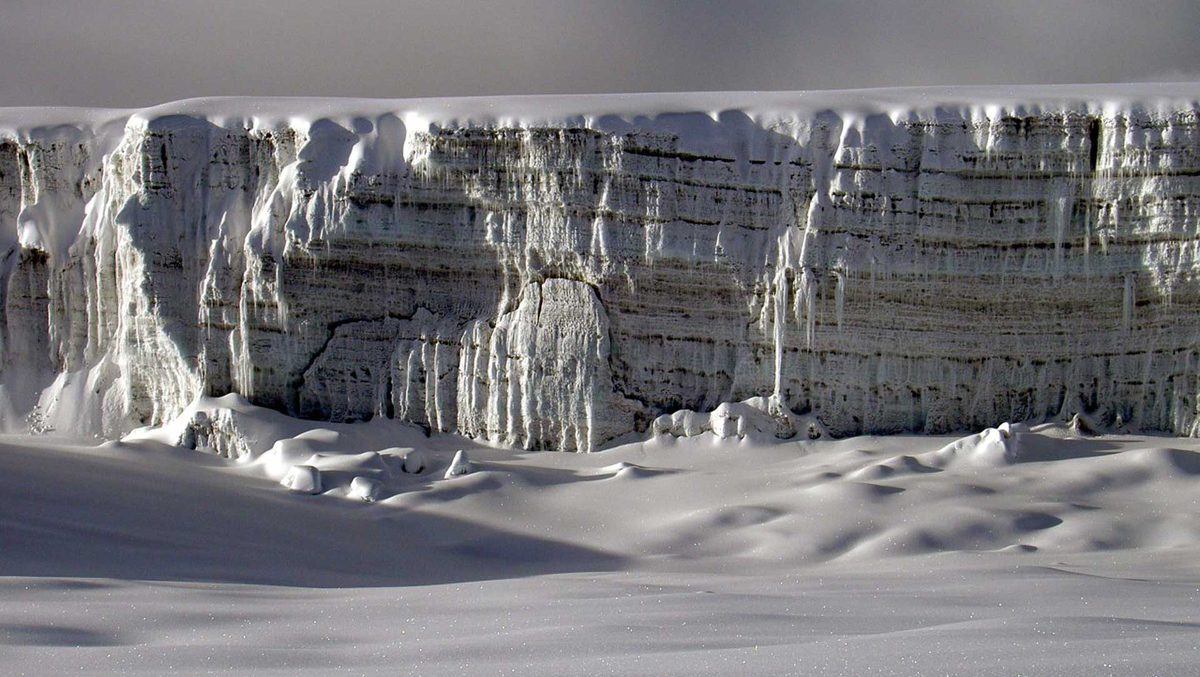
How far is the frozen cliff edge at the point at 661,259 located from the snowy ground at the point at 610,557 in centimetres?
66

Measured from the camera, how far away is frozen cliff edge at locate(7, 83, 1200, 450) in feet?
40.6

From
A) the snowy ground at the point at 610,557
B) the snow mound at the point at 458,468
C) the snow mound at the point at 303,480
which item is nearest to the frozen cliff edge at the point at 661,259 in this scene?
the snowy ground at the point at 610,557

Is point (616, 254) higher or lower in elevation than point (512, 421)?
higher

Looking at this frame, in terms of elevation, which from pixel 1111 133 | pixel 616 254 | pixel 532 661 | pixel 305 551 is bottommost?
pixel 305 551

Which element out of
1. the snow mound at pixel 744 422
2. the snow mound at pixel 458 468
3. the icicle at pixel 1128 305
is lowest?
the snow mound at pixel 458 468

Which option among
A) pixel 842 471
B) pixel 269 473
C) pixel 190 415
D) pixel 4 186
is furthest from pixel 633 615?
pixel 4 186

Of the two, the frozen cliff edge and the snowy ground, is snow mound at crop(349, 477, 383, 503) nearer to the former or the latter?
the snowy ground

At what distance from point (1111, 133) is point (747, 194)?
3939mm

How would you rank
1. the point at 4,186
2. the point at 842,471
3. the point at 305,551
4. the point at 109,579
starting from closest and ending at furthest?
the point at 109,579, the point at 305,551, the point at 842,471, the point at 4,186

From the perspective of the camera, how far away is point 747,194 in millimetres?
12656

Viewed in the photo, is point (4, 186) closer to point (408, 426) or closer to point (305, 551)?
point (408, 426)

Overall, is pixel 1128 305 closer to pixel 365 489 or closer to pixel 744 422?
pixel 744 422

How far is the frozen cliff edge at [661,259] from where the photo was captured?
12.4 meters

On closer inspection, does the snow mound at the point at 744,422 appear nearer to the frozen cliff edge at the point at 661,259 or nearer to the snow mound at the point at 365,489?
the frozen cliff edge at the point at 661,259
